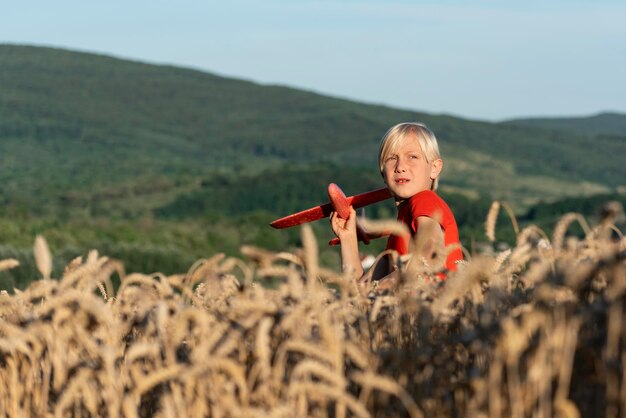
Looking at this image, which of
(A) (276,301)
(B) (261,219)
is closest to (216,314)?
(A) (276,301)

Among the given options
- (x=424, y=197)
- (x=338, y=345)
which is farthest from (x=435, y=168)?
(x=338, y=345)

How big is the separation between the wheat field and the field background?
45.6 m

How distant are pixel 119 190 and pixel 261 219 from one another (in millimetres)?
37565

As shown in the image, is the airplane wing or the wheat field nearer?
the wheat field

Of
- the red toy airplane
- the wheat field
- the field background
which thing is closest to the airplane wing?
the red toy airplane

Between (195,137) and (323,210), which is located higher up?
(323,210)

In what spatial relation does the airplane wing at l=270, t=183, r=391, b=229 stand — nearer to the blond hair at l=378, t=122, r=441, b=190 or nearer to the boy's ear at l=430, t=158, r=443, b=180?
the blond hair at l=378, t=122, r=441, b=190

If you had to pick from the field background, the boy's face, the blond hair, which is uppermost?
the blond hair

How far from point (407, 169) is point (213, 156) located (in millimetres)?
148359

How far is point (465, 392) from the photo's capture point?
267 centimetres

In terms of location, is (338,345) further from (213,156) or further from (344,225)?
(213,156)

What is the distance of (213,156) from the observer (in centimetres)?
15338

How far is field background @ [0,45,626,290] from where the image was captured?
8075 cm

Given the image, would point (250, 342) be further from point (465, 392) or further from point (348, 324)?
point (465, 392)
